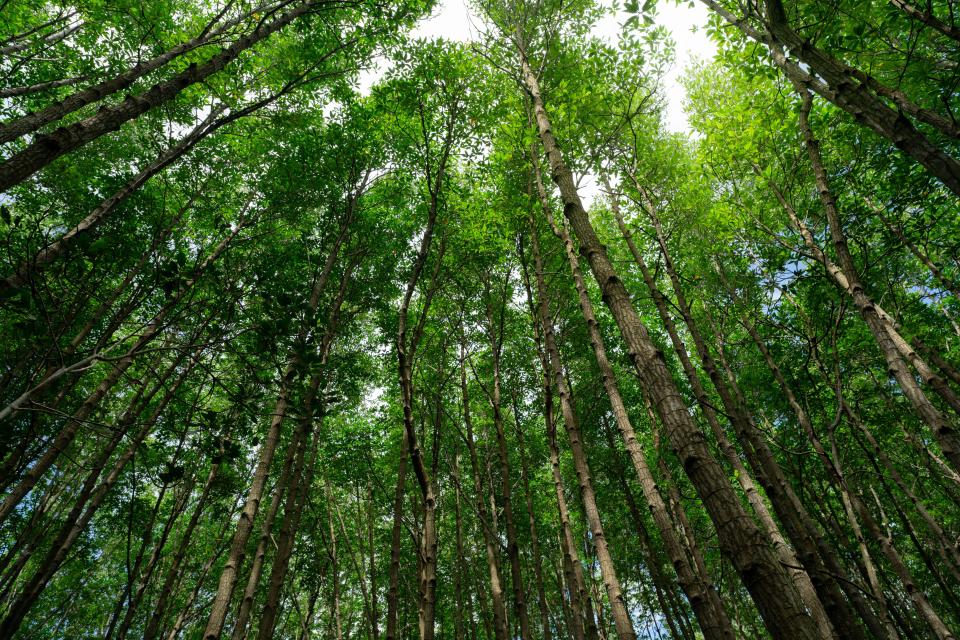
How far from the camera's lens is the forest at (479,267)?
14.7ft

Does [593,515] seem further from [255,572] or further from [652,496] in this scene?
[255,572]

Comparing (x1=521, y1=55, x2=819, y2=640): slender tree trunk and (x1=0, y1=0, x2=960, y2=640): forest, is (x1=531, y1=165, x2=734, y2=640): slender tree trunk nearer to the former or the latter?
(x1=0, y1=0, x2=960, y2=640): forest

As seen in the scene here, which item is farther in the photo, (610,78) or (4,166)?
(610,78)

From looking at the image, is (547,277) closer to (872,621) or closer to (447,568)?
(872,621)

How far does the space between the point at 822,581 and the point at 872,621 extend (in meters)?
4.20

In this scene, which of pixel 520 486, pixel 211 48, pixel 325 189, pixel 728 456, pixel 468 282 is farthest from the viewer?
pixel 520 486

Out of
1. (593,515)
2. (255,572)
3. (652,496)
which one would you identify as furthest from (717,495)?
(255,572)

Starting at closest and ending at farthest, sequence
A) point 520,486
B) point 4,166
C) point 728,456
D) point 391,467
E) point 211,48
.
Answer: point 4,166 < point 728,456 < point 211,48 < point 391,467 < point 520,486

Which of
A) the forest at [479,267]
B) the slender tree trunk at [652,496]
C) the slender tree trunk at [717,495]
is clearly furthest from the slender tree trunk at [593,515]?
the slender tree trunk at [717,495]

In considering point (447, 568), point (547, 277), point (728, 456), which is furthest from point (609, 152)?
point (447, 568)

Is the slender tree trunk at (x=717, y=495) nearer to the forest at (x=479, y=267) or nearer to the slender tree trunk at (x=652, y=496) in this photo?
the forest at (x=479, y=267)

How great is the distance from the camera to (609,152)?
8.27 metres

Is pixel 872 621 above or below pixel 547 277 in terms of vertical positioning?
below

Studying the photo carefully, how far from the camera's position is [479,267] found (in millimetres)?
10305
